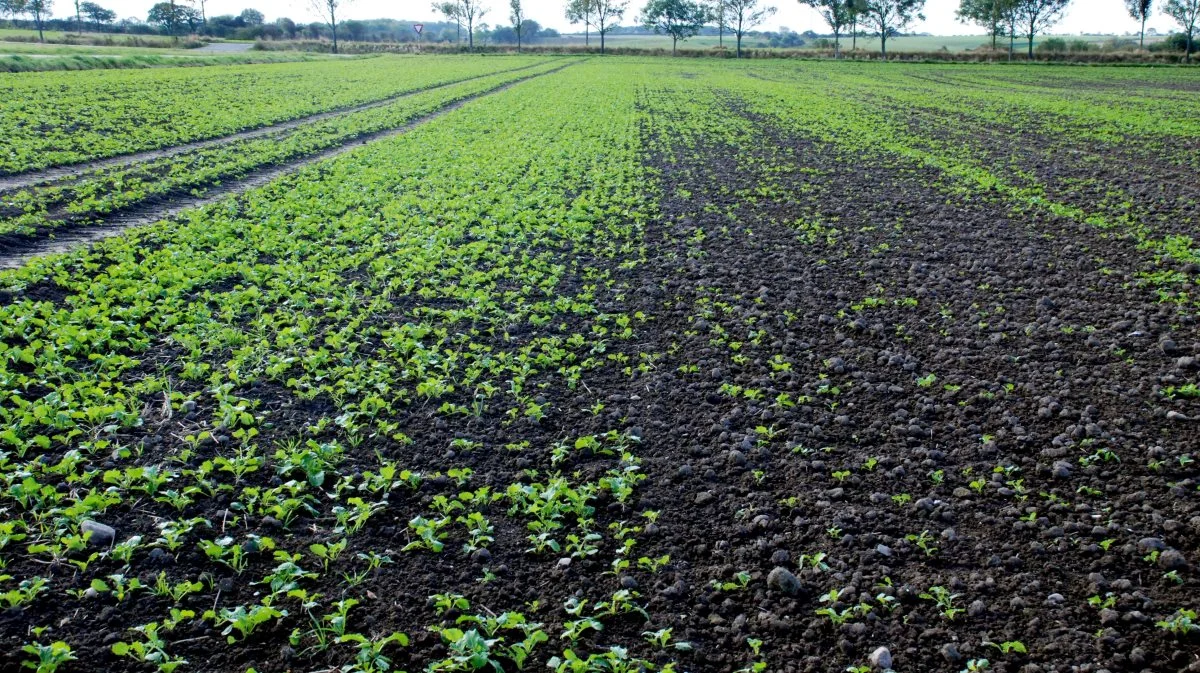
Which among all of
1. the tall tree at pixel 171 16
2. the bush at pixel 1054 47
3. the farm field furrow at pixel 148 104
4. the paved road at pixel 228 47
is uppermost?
the tall tree at pixel 171 16

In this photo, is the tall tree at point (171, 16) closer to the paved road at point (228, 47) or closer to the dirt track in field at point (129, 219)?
the paved road at point (228, 47)

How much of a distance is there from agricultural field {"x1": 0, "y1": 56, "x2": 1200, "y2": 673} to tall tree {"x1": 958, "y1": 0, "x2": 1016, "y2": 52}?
99.0 m

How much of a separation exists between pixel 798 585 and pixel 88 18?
17354 centimetres

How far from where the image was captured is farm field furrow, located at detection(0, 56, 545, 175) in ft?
69.7

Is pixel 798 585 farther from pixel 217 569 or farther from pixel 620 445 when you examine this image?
pixel 217 569

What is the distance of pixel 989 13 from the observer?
102750mm

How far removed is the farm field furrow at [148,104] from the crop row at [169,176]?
210cm

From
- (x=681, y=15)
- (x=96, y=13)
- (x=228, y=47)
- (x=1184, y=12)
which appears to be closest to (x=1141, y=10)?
(x=1184, y=12)

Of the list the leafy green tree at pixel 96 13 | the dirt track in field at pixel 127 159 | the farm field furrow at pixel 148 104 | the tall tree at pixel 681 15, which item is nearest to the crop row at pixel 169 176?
the dirt track in field at pixel 127 159

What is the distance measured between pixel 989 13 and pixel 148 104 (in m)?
103

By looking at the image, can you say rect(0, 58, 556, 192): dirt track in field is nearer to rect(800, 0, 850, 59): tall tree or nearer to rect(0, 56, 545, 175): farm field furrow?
rect(0, 56, 545, 175): farm field furrow

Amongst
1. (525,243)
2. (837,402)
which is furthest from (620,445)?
(525,243)

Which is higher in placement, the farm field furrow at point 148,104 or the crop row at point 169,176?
the farm field furrow at point 148,104

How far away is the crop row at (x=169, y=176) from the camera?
14.0 meters
